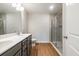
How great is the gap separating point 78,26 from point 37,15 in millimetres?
783

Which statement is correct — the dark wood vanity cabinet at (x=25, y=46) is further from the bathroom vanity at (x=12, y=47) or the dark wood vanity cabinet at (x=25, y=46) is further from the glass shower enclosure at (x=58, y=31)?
the glass shower enclosure at (x=58, y=31)

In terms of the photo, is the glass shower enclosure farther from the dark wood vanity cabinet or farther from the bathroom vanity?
the bathroom vanity

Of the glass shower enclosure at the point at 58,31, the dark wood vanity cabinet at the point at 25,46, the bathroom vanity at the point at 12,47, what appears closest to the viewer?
the bathroom vanity at the point at 12,47

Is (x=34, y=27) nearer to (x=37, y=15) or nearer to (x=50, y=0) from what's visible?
(x=37, y=15)

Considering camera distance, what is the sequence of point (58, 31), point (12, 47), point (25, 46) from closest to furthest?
point (12, 47)
point (25, 46)
point (58, 31)

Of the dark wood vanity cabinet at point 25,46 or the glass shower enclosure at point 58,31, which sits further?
the glass shower enclosure at point 58,31

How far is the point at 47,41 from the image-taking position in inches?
79.7

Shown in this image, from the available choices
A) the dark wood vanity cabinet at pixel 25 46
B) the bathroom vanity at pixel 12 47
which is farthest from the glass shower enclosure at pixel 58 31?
the bathroom vanity at pixel 12 47

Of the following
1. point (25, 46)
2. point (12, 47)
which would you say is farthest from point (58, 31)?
point (12, 47)

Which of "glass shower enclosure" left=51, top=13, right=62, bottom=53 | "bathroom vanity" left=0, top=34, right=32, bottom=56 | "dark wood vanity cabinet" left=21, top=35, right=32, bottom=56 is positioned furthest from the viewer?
"glass shower enclosure" left=51, top=13, right=62, bottom=53

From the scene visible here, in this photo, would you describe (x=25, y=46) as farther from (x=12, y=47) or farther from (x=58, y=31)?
(x=58, y=31)

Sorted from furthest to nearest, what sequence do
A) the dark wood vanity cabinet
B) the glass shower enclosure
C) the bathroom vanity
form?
the glass shower enclosure
the dark wood vanity cabinet
the bathroom vanity

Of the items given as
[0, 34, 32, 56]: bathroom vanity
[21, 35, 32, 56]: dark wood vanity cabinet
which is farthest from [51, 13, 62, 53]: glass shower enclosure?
[0, 34, 32, 56]: bathroom vanity

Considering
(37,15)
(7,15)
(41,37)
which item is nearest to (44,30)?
(41,37)
